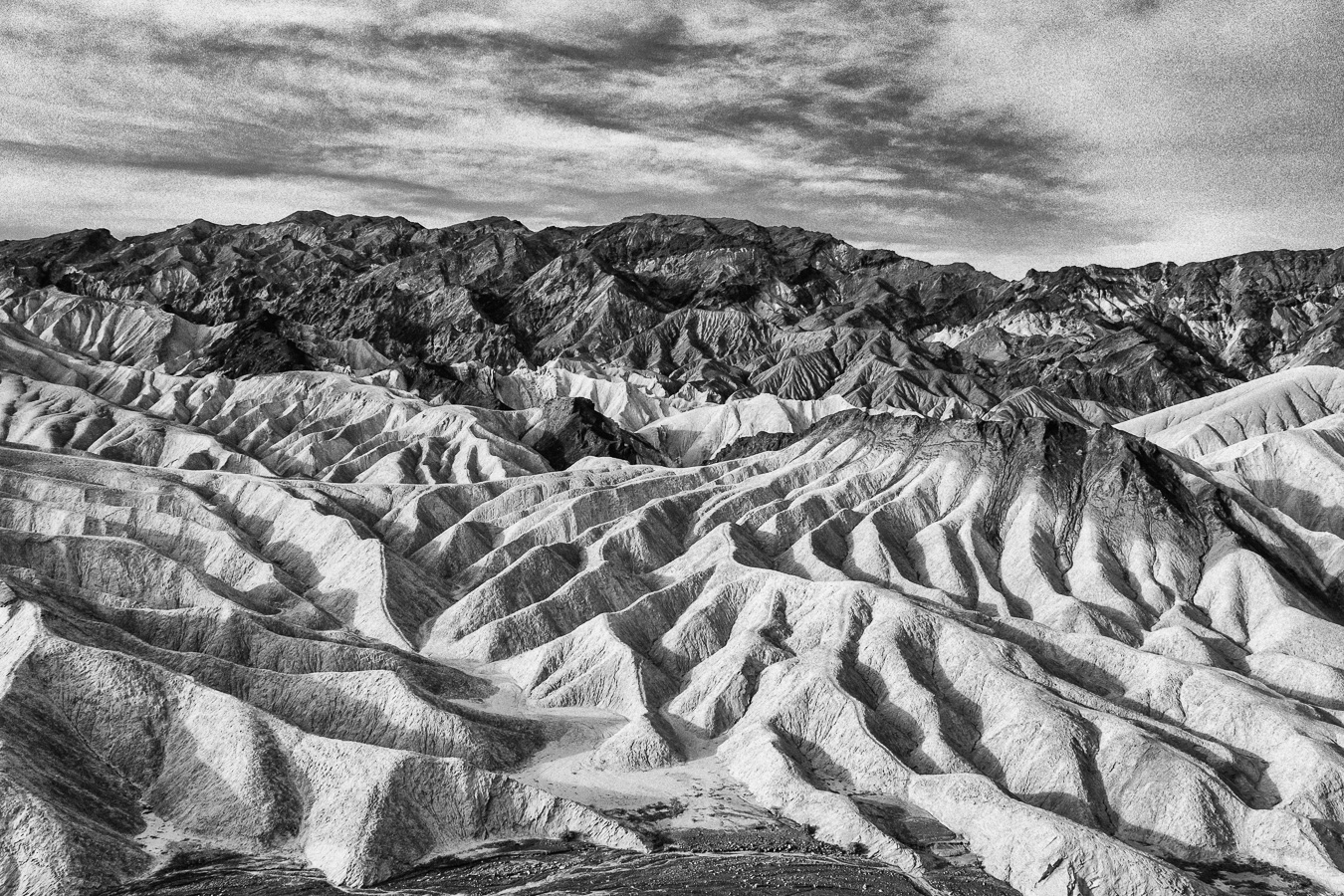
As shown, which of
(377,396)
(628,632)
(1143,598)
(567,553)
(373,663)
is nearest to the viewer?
(373,663)

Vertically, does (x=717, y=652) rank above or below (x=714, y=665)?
below

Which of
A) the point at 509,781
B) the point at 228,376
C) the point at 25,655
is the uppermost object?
the point at 25,655

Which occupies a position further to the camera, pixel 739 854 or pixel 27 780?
pixel 739 854

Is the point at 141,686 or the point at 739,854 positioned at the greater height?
the point at 141,686

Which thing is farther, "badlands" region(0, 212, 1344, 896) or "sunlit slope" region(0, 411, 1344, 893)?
"sunlit slope" region(0, 411, 1344, 893)

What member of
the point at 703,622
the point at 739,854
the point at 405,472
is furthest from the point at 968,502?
the point at 405,472

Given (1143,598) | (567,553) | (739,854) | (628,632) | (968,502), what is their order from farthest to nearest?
(968,502) → (567,553) → (1143,598) → (628,632) → (739,854)

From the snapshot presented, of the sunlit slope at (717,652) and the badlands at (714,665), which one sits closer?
Answer: the badlands at (714,665)

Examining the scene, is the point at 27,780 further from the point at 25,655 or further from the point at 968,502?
the point at 968,502

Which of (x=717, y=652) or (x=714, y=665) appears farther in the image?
(x=717, y=652)
